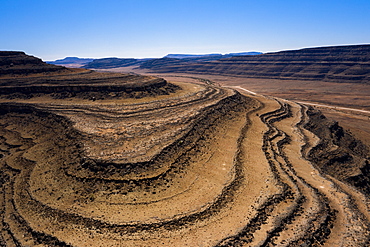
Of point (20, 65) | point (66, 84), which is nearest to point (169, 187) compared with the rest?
point (66, 84)

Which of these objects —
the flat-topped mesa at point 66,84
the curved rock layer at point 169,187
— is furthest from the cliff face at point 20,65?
the curved rock layer at point 169,187

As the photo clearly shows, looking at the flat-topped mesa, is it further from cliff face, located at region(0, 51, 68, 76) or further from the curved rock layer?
the curved rock layer

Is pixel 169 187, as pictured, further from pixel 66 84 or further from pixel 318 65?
pixel 318 65

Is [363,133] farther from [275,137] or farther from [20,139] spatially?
[20,139]

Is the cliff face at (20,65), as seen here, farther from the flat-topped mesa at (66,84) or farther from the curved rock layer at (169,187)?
the curved rock layer at (169,187)

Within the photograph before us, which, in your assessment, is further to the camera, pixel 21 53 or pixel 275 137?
pixel 21 53

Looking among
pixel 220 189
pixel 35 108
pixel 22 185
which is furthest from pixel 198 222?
pixel 35 108

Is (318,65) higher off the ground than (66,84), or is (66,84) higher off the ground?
(318,65)
